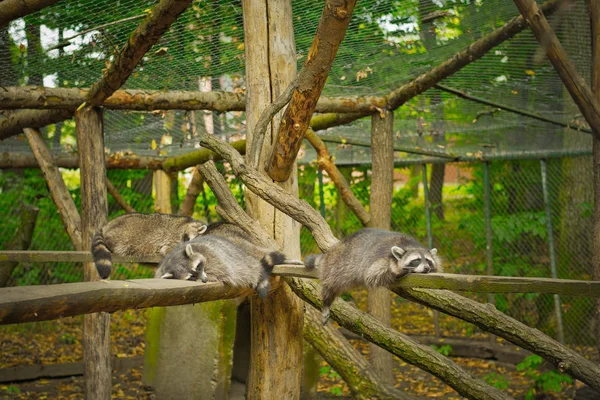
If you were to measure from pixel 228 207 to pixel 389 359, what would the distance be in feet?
9.06

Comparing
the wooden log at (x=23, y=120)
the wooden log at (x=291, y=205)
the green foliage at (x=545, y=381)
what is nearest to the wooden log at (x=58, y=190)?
the wooden log at (x=23, y=120)

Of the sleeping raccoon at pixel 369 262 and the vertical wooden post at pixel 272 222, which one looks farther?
the vertical wooden post at pixel 272 222

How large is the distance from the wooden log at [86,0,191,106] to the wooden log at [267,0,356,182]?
84 centimetres

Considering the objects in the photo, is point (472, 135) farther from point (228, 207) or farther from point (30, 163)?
point (30, 163)

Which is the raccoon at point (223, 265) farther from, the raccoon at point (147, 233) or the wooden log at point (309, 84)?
the raccoon at point (147, 233)

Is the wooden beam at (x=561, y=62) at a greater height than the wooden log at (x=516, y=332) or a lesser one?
greater

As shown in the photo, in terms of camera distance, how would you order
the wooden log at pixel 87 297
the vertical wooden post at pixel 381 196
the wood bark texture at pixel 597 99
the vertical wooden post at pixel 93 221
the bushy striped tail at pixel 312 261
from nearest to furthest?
the wooden log at pixel 87 297 < the bushy striped tail at pixel 312 261 < the wood bark texture at pixel 597 99 < the vertical wooden post at pixel 93 221 < the vertical wooden post at pixel 381 196

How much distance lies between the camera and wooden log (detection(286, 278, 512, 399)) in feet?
14.4

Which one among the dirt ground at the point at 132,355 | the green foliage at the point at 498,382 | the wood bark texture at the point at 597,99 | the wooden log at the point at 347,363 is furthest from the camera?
the dirt ground at the point at 132,355

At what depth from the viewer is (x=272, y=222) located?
462 cm

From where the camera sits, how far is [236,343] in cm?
718

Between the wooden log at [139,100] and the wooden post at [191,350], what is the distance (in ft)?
6.77

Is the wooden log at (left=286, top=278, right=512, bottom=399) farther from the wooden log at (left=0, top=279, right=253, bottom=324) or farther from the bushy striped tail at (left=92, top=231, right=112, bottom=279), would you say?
the bushy striped tail at (left=92, top=231, right=112, bottom=279)

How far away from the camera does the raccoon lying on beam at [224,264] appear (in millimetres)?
4062
